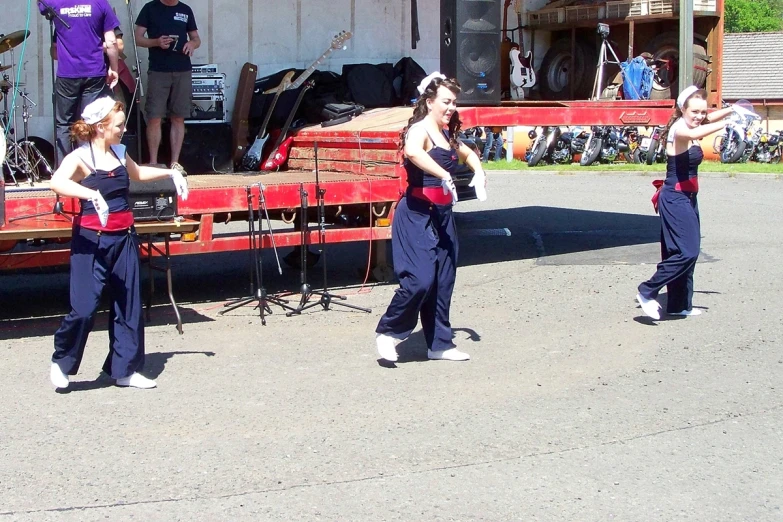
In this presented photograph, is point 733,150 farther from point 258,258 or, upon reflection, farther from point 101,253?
point 101,253

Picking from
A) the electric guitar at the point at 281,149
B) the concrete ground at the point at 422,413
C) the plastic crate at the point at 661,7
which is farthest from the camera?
the plastic crate at the point at 661,7

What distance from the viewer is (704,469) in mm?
4832

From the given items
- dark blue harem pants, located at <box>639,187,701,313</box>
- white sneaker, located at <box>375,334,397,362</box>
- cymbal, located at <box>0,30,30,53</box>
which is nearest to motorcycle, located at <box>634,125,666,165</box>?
dark blue harem pants, located at <box>639,187,701,313</box>

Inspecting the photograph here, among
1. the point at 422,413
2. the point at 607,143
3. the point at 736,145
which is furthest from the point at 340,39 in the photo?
the point at 736,145

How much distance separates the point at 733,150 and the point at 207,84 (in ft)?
54.7

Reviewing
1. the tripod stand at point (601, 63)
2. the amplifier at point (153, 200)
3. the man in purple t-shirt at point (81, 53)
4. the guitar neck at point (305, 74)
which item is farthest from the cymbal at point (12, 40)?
the tripod stand at point (601, 63)

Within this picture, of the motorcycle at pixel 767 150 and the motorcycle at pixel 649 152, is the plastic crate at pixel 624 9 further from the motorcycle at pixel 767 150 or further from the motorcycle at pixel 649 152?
the motorcycle at pixel 767 150

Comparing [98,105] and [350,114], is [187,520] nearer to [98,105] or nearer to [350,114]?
[98,105]

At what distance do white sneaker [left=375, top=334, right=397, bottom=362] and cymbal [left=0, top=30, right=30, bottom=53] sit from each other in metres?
4.54

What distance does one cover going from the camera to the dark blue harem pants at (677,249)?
7.85 m

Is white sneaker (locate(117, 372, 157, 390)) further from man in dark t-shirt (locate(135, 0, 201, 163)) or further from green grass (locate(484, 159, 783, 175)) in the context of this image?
green grass (locate(484, 159, 783, 175))

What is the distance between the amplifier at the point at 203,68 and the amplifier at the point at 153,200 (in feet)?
11.0

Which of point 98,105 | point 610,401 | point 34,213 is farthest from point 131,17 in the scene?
point 610,401

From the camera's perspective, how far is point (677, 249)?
7898 mm
